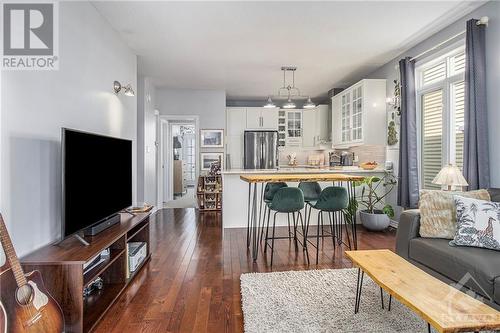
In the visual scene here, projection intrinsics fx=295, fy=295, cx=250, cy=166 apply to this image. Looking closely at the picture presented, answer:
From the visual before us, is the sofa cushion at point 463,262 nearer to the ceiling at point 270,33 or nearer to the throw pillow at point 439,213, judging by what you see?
the throw pillow at point 439,213

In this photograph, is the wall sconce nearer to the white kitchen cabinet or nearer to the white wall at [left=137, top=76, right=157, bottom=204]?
the white wall at [left=137, top=76, right=157, bottom=204]

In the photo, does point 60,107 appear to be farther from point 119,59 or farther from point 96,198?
point 119,59

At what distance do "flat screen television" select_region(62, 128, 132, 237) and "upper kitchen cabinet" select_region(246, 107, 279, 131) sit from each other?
438cm

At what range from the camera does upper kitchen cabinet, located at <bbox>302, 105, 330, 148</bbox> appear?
7.31m

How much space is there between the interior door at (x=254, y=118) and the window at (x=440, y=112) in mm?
3761

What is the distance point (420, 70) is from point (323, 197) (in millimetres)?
2412

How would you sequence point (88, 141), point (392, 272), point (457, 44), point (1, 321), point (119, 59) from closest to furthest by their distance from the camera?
1. point (1, 321)
2. point (392, 272)
3. point (88, 141)
4. point (457, 44)
5. point (119, 59)

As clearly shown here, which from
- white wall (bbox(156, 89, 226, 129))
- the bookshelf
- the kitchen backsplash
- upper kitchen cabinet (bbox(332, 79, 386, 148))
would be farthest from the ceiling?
the bookshelf

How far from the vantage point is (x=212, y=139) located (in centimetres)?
671

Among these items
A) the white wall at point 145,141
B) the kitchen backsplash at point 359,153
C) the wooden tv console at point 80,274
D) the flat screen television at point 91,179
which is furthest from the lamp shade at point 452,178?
the white wall at point 145,141

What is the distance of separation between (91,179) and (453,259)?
2.81 m

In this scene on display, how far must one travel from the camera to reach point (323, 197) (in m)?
3.46

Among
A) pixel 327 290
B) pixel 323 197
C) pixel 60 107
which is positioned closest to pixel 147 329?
pixel 327 290

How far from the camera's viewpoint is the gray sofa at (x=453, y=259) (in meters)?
1.87
